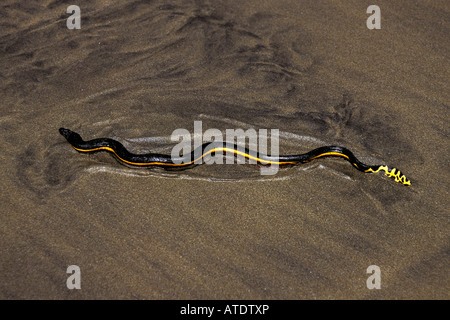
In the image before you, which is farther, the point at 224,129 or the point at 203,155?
the point at 224,129

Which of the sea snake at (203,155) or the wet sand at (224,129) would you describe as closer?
the wet sand at (224,129)

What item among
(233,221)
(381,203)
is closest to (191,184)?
(233,221)

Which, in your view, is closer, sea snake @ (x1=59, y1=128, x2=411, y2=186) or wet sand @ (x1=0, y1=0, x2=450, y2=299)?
wet sand @ (x1=0, y1=0, x2=450, y2=299)

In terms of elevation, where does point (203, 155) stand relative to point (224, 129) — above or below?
below
